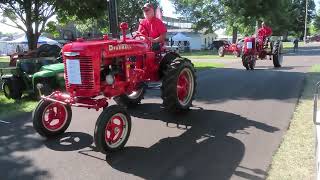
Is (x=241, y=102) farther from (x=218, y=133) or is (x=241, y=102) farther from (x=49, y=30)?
(x=49, y=30)

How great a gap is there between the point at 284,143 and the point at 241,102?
304 cm

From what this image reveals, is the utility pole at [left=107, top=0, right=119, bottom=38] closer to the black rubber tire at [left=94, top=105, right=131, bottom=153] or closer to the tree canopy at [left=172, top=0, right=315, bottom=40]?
the black rubber tire at [left=94, top=105, right=131, bottom=153]

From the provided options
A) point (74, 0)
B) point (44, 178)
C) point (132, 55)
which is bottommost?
point (44, 178)

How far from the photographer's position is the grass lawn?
4.62 metres

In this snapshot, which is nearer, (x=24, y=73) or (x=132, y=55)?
(x=132, y=55)

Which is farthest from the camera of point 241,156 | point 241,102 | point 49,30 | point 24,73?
point 49,30

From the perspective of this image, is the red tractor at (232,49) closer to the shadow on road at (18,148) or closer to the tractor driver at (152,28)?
the tractor driver at (152,28)

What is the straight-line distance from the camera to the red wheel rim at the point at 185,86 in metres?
7.75

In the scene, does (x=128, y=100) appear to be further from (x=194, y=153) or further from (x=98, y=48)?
(x=194, y=153)

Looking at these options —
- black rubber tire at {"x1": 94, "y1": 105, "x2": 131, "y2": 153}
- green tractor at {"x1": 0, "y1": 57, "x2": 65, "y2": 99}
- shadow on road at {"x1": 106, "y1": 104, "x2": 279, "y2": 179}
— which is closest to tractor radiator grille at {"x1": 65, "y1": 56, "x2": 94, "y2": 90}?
black rubber tire at {"x1": 94, "y1": 105, "x2": 131, "y2": 153}

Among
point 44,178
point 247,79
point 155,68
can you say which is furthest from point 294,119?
point 247,79

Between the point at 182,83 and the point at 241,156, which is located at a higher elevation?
the point at 182,83

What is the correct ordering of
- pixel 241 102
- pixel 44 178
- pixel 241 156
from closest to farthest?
pixel 44 178 → pixel 241 156 → pixel 241 102

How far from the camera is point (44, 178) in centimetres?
476
